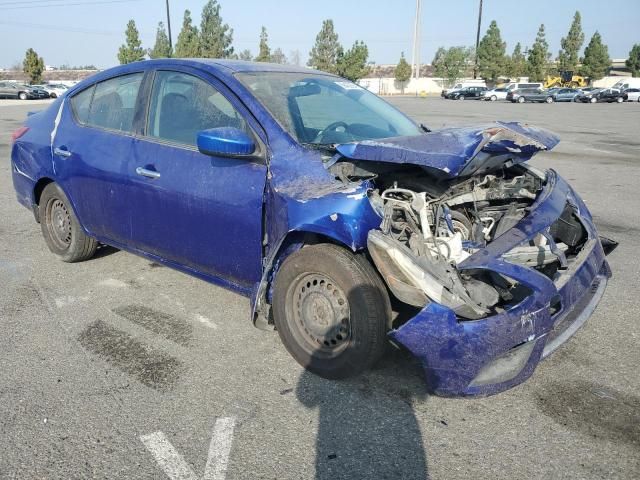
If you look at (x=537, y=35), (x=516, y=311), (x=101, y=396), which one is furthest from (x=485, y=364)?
(x=537, y=35)

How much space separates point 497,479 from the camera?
229 cm

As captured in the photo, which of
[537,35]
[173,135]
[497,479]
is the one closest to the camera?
[497,479]

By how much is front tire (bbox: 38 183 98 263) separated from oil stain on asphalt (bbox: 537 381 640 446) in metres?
3.71

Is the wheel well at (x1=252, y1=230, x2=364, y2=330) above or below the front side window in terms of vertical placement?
below

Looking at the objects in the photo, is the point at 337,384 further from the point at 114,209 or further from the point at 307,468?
Answer: the point at 114,209

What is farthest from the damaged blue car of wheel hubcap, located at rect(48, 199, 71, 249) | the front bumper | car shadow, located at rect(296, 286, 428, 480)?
wheel hubcap, located at rect(48, 199, 71, 249)

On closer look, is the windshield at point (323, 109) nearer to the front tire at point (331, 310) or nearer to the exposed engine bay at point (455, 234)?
the exposed engine bay at point (455, 234)

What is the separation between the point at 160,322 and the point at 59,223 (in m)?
1.75

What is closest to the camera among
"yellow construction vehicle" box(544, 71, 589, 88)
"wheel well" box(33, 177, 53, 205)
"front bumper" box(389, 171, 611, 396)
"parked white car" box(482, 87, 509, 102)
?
"front bumper" box(389, 171, 611, 396)

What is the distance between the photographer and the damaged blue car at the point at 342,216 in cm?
262

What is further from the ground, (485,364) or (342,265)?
(342,265)

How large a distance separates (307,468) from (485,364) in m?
0.92

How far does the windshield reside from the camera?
136 inches

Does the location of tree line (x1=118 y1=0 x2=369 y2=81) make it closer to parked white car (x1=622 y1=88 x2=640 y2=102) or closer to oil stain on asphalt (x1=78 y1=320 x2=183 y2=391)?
parked white car (x1=622 y1=88 x2=640 y2=102)
